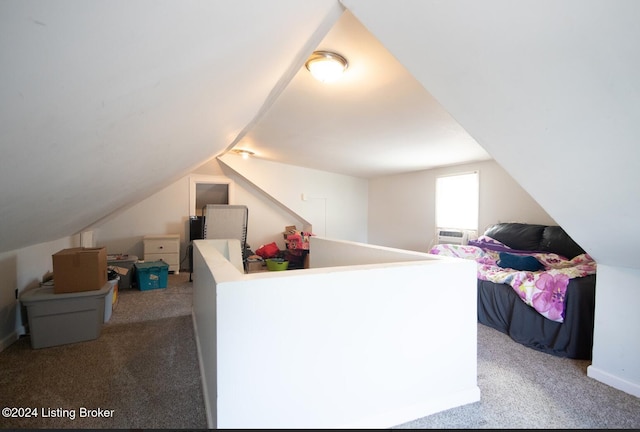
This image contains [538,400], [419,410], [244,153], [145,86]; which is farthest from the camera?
[244,153]

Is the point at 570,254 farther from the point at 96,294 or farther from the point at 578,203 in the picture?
the point at 96,294

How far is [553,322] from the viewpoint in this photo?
2.27 m

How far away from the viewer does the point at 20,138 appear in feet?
2.88

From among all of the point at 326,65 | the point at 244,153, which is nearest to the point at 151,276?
the point at 244,153

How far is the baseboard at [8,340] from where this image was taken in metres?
2.20

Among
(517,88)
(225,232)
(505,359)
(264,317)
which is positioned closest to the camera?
(517,88)

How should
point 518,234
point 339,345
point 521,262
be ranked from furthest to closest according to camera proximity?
1. point 518,234
2. point 521,262
3. point 339,345

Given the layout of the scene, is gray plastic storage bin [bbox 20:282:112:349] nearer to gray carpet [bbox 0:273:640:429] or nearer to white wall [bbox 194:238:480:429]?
gray carpet [bbox 0:273:640:429]

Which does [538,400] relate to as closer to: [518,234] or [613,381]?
[613,381]

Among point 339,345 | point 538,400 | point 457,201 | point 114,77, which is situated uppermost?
point 114,77

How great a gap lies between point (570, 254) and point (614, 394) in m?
1.45

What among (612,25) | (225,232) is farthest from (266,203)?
(612,25)

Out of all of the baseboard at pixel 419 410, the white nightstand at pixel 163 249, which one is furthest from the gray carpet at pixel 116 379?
the white nightstand at pixel 163 249

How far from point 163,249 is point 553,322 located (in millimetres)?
5340
